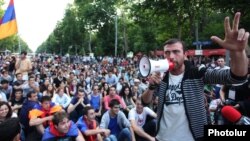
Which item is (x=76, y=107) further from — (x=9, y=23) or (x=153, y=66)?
(x=153, y=66)

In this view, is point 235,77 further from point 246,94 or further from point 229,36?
point 246,94

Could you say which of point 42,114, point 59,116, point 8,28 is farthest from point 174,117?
point 8,28

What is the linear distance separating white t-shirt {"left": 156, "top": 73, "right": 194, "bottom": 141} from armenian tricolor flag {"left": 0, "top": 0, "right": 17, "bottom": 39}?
35.3ft

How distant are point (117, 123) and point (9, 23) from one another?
7.21 meters

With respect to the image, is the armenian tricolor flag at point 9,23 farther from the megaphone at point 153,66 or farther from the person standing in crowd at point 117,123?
the megaphone at point 153,66

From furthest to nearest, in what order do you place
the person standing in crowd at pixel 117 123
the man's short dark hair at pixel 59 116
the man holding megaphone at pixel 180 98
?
the person standing in crowd at pixel 117 123 < the man's short dark hair at pixel 59 116 < the man holding megaphone at pixel 180 98

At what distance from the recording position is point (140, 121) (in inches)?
340

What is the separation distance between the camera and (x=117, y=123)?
27.7ft

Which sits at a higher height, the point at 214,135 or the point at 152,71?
the point at 152,71

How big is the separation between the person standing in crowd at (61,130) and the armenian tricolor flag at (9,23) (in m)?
7.86

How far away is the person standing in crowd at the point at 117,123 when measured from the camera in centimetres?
816

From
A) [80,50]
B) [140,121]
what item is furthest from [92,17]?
[140,121]

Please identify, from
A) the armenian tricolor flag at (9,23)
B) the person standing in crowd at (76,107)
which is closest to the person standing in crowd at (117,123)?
the person standing in crowd at (76,107)

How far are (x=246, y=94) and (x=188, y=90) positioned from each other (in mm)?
2872
